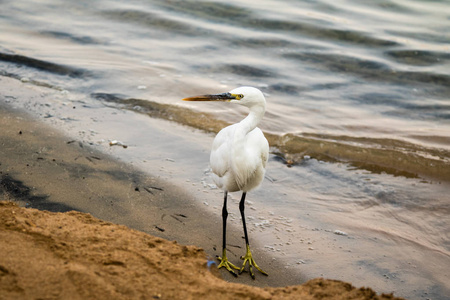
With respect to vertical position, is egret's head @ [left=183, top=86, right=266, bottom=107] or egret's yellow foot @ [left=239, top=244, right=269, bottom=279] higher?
egret's head @ [left=183, top=86, right=266, bottom=107]

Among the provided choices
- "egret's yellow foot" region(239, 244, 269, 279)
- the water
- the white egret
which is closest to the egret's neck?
the white egret

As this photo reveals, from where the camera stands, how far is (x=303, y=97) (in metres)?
7.93

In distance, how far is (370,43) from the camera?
1017cm

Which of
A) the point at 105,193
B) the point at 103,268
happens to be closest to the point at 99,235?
the point at 103,268

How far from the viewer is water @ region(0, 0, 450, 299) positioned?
4207 millimetres

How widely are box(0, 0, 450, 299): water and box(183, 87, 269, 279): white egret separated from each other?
1.77ft

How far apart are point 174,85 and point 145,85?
49 centimetres

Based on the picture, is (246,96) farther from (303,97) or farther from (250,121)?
(303,97)

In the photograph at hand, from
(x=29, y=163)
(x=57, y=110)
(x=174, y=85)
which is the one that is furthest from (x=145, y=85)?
(x=29, y=163)

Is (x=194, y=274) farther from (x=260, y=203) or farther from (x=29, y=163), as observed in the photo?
(x=29, y=163)

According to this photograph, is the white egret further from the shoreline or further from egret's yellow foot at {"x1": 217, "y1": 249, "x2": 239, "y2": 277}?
the shoreline

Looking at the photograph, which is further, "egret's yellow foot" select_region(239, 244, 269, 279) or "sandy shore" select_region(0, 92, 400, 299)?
"egret's yellow foot" select_region(239, 244, 269, 279)

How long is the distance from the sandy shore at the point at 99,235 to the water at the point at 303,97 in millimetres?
400

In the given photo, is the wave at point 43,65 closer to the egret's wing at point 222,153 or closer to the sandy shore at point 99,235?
the sandy shore at point 99,235
